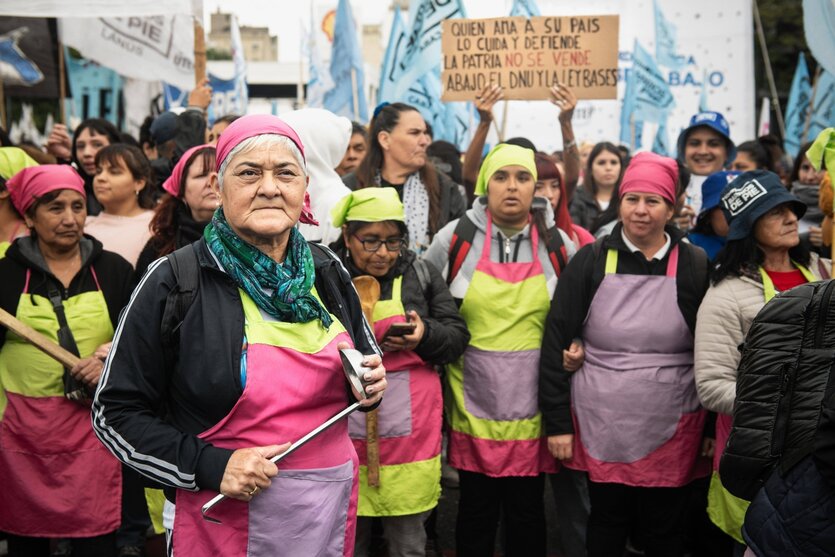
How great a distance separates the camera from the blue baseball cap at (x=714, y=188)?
457 cm

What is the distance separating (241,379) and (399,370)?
164cm

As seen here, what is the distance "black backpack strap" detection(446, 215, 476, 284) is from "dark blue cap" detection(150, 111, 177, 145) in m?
2.79

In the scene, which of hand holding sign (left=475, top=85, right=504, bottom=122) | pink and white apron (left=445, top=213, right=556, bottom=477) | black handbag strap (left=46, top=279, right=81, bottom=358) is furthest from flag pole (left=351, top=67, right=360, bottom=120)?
black handbag strap (left=46, top=279, right=81, bottom=358)

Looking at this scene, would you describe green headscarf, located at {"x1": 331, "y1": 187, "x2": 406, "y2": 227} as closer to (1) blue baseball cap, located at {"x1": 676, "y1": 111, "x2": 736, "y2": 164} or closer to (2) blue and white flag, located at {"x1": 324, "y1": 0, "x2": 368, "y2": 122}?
(1) blue baseball cap, located at {"x1": 676, "y1": 111, "x2": 736, "y2": 164}

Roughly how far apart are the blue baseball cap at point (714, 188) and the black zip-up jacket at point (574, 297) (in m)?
0.84

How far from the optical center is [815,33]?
405cm

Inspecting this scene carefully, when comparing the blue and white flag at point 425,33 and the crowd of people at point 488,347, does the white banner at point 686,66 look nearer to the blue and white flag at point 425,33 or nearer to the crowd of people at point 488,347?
the blue and white flag at point 425,33

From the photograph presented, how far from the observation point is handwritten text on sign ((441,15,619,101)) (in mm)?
5609

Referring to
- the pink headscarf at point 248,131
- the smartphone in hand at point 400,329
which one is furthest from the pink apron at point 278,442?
the smartphone in hand at point 400,329

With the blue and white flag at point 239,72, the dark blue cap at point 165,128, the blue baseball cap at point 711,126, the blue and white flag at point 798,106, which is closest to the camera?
the blue baseball cap at point 711,126

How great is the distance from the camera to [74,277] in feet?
12.7

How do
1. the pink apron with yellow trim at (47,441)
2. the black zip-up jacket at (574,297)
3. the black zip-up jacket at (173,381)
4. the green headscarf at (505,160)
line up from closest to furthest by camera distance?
the black zip-up jacket at (173,381)
the pink apron with yellow trim at (47,441)
the black zip-up jacket at (574,297)
the green headscarf at (505,160)

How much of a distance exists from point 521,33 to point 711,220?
1.94m

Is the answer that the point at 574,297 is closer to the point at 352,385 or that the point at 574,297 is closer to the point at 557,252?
the point at 557,252
